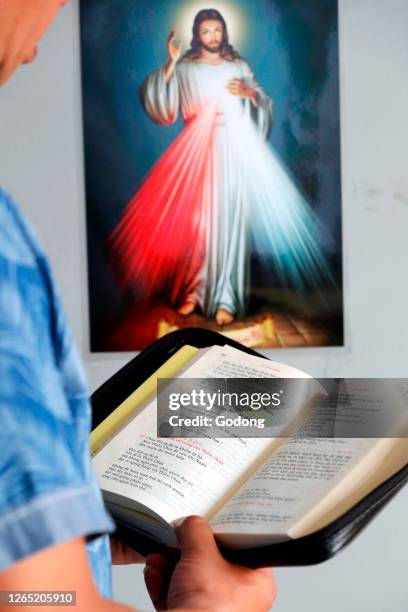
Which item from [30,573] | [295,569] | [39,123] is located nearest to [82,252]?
[39,123]

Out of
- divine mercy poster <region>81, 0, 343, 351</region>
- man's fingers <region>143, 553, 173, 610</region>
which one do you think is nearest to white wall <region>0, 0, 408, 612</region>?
divine mercy poster <region>81, 0, 343, 351</region>

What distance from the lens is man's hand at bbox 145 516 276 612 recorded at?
0.41 m

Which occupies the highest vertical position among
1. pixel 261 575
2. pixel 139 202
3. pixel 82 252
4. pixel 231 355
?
pixel 139 202

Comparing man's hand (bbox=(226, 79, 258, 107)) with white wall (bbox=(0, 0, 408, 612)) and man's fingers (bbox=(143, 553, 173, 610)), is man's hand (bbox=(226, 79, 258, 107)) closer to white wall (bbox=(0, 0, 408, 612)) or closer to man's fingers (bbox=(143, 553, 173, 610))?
white wall (bbox=(0, 0, 408, 612))

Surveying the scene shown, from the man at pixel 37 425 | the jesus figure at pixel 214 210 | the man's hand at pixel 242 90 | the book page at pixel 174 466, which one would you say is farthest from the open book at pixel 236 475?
the man's hand at pixel 242 90

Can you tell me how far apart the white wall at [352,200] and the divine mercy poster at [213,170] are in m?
0.03

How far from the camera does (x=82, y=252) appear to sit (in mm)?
1481

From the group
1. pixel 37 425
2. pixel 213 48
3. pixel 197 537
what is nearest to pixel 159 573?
pixel 197 537

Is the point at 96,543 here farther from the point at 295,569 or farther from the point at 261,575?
the point at 295,569

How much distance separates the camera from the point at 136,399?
24.8 inches

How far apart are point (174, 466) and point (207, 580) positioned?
120 mm

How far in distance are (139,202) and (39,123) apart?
0.26 meters

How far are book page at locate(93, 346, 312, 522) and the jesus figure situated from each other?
881mm

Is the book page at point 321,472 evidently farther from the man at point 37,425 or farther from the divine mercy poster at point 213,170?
the divine mercy poster at point 213,170
